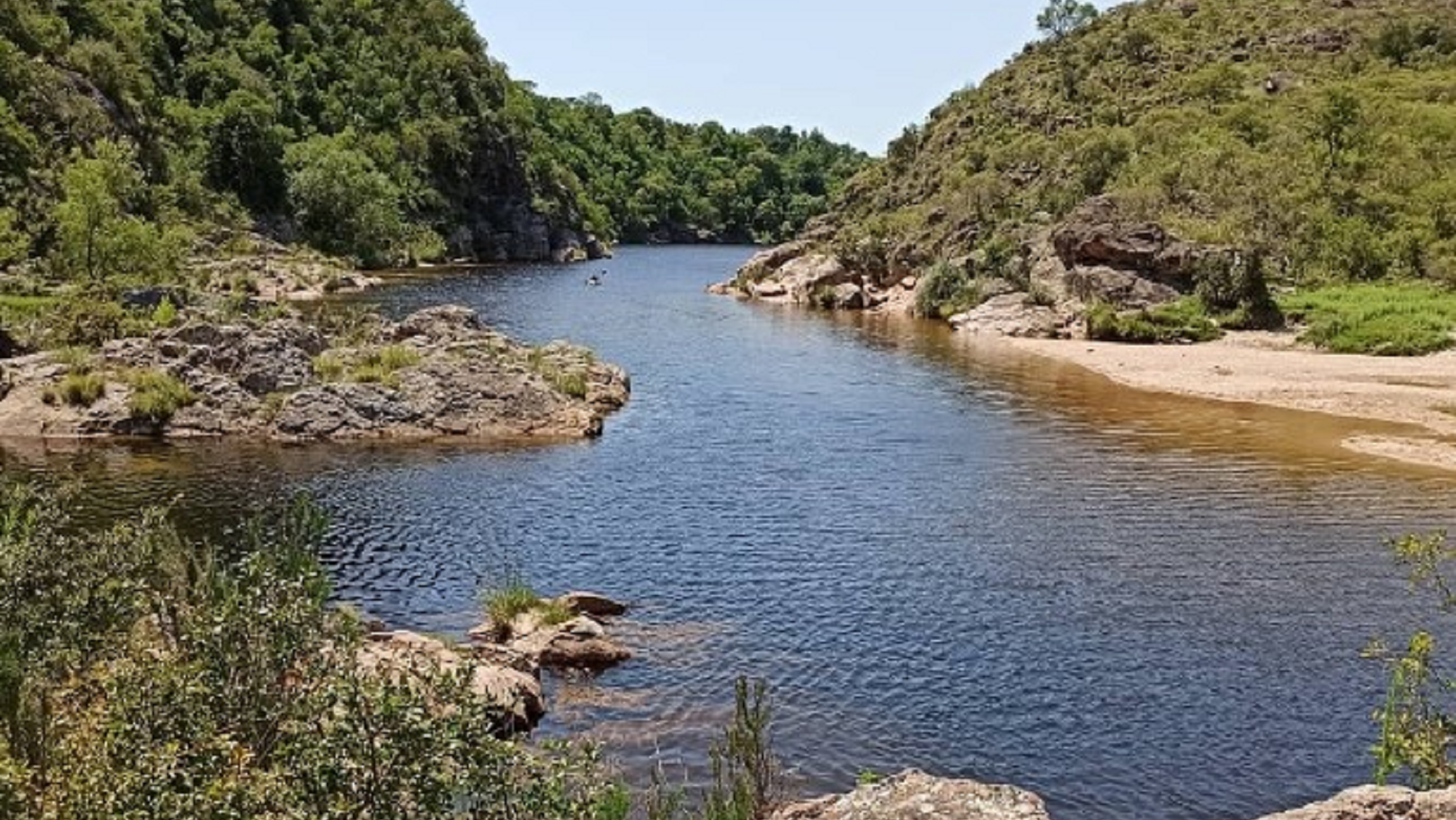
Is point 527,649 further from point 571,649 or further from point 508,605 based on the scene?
point 508,605

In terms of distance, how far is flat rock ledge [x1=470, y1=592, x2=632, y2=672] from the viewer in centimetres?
2027

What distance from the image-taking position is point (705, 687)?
19453 millimetres

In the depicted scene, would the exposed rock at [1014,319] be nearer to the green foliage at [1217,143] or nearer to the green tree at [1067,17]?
the green foliage at [1217,143]

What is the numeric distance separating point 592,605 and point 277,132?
107 metres

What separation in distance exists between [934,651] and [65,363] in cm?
3087

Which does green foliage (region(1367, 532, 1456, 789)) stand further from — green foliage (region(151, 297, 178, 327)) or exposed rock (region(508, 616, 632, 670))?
green foliage (region(151, 297, 178, 327))

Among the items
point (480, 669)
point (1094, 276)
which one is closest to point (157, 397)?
point (480, 669)

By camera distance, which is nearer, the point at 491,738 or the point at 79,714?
the point at 491,738

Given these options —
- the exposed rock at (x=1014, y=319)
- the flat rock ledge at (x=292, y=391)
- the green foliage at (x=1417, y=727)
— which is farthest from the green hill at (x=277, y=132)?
the green foliage at (x=1417, y=727)

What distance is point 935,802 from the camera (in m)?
9.23

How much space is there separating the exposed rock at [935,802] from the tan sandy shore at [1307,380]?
3190 centimetres

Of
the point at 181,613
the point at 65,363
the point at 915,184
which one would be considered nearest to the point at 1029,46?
the point at 915,184

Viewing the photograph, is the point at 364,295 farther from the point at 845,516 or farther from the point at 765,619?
the point at 765,619

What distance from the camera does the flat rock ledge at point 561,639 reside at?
20266mm
